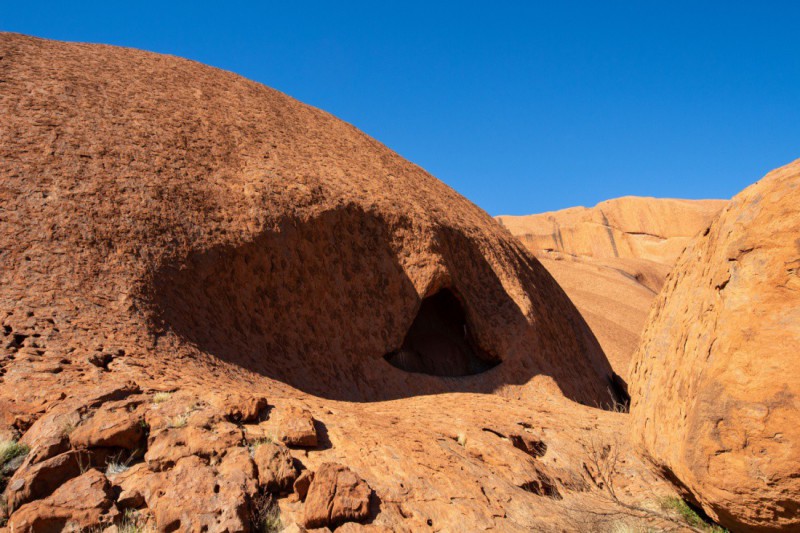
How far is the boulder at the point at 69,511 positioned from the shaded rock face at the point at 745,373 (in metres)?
3.42

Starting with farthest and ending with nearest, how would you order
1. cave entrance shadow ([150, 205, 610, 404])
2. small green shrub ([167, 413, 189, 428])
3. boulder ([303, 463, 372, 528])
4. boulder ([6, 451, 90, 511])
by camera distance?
cave entrance shadow ([150, 205, 610, 404])
small green shrub ([167, 413, 189, 428])
boulder ([303, 463, 372, 528])
boulder ([6, 451, 90, 511])

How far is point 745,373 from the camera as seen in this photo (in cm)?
296

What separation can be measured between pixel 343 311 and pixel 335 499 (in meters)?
5.52

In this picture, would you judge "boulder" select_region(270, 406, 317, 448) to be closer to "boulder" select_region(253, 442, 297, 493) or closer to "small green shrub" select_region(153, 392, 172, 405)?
"boulder" select_region(253, 442, 297, 493)

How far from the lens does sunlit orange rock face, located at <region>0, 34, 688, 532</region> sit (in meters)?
4.06

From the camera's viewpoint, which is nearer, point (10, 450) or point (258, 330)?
point (10, 450)

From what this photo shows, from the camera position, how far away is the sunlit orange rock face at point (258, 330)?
13.3 ft

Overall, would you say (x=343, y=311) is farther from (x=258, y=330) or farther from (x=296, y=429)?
(x=296, y=429)

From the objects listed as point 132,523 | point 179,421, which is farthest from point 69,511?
point 179,421

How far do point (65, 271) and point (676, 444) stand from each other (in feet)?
20.6

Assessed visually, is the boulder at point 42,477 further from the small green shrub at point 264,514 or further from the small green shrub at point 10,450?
the small green shrub at point 264,514

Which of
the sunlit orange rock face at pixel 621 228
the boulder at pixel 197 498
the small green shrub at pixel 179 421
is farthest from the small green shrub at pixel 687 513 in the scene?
the sunlit orange rock face at pixel 621 228

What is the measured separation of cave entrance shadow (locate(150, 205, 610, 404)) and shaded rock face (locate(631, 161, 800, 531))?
510 centimetres

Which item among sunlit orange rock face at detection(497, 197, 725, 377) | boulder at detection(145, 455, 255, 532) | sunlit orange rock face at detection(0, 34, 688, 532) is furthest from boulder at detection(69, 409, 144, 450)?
sunlit orange rock face at detection(497, 197, 725, 377)
